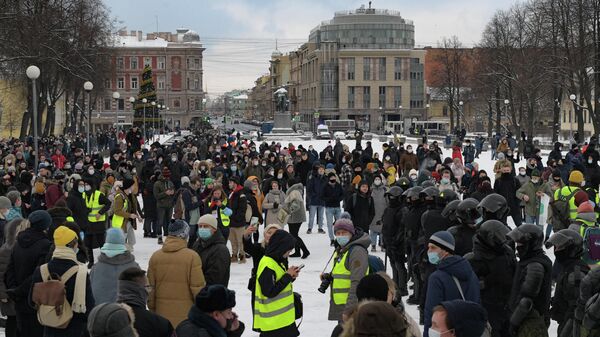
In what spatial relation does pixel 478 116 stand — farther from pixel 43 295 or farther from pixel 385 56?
pixel 43 295

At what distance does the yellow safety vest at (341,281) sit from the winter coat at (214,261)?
41.7 inches

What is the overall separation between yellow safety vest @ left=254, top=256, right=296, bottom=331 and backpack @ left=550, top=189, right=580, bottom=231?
7524 mm

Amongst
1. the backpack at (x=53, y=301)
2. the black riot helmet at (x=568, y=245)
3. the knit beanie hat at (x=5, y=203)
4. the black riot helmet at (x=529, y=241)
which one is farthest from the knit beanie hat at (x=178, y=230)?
the knit beanie hat at (x=5, y=203)

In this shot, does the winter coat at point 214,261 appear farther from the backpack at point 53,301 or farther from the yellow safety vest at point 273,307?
the backpack at point 53,301

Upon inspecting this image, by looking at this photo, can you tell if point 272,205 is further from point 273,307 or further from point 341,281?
point 273,307

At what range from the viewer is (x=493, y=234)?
24.3 feet

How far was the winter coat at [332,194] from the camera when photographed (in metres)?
17.5

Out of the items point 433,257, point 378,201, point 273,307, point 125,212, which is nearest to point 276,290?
point 273,307

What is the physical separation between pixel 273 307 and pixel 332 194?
33.7 ft

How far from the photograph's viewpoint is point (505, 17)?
69.1 meters

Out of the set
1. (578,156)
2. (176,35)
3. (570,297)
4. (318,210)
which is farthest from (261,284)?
(176,35)

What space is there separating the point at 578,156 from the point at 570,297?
15827mm

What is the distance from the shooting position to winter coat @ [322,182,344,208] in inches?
690

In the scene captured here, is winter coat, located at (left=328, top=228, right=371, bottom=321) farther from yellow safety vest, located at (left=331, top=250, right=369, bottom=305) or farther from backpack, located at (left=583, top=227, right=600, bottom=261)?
backpack, located at (left=583, top=227, right=600, bottom=261)
